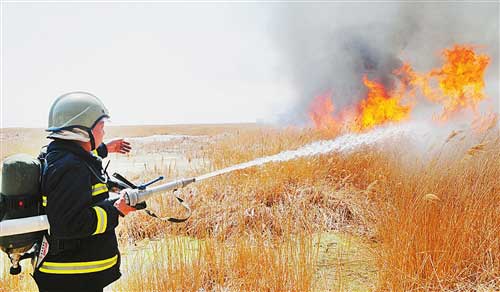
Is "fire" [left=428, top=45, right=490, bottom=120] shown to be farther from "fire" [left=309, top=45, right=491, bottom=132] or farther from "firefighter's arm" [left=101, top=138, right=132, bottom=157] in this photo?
"firefighter's arm" [left=101, top=138, right=132, bottom=157]

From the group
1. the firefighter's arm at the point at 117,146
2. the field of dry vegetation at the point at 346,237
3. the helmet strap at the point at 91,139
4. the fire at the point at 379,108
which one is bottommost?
the field of dry vegetation at the point at 346,237

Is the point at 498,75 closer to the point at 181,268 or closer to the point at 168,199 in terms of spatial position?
the point at 168,199

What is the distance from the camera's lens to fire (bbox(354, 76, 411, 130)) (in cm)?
1022

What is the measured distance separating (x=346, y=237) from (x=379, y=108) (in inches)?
362

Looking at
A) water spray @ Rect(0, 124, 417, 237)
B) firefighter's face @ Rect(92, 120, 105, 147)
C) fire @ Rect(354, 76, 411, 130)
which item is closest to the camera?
water spray @ Rect(0, 124, 417, 237)

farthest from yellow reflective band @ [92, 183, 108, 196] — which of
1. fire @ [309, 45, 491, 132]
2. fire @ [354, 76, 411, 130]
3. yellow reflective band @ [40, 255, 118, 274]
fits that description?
fire @ [354, 76, 411, 130]

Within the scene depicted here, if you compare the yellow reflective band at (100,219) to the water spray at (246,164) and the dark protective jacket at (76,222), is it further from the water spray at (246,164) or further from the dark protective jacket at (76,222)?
the water spray at (246,164)

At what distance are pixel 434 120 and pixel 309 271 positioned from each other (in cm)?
492

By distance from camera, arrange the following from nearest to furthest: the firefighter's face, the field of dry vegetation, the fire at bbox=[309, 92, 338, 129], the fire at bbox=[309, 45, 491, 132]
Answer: the firefighter's face, the field of dry vegetation, the fire at bbox=[309, 45, 491, 132], the fire at bbox=[309, 92, 338, 129]

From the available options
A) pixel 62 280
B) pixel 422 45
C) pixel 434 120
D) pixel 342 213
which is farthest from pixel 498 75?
pixel 62 280

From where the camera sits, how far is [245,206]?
4.60 metres

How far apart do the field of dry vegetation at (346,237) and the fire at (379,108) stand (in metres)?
3.84

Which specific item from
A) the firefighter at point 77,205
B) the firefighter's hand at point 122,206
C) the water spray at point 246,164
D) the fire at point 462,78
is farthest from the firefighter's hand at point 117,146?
the fire at point 462,78

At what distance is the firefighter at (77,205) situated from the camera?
5.96 ft
